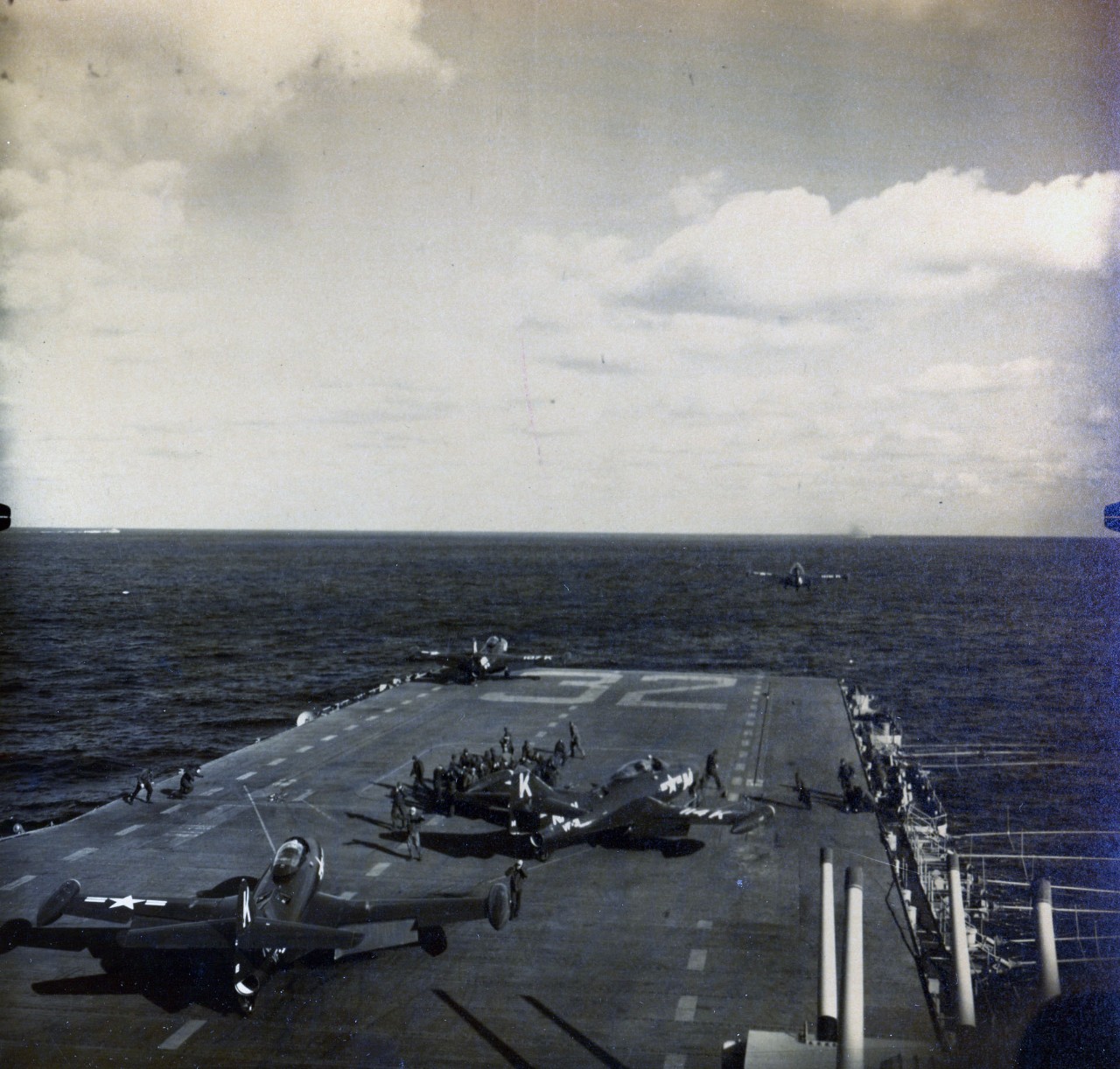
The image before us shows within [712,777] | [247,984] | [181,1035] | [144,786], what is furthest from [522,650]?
[181,1035]

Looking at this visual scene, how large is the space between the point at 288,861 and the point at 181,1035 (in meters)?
5.27

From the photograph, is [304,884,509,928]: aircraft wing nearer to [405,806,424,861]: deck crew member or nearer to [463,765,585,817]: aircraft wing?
[405,806,424,861]: deck crew member

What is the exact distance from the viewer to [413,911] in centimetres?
2864

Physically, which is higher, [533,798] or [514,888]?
[533,798]

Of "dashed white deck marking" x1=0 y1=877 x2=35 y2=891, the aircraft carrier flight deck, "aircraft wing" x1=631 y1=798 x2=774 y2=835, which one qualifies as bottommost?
the aircraft carrier flight deck

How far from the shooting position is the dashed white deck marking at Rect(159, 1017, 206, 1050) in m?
25.0

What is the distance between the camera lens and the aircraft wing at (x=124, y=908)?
2870 cm

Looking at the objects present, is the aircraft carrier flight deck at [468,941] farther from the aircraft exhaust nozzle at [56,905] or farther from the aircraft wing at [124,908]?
the aircraft exhaust nozzle at [56,905]

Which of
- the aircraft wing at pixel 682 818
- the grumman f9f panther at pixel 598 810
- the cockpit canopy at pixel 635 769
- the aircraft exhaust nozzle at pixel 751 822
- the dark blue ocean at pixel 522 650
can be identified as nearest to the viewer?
the grumman f9f panther at pixel 598 810

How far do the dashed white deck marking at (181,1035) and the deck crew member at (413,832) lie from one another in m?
12.9

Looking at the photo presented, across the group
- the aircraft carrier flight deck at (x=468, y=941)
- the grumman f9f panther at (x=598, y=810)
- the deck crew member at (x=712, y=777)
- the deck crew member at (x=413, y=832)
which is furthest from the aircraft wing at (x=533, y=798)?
the deck crew member at (x=712, y=777)

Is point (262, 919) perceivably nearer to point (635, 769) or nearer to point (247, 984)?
point (247, 984)

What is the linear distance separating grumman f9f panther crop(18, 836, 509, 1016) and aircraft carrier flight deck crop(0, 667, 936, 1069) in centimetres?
65

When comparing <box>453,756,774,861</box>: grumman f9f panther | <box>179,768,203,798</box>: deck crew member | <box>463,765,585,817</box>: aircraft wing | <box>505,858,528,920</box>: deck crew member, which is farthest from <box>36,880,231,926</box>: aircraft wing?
<box>179,768,203,798</box>: deck crew member
